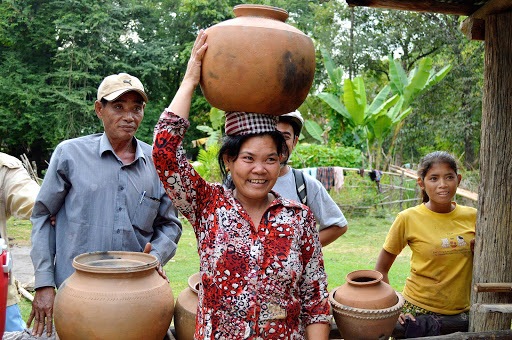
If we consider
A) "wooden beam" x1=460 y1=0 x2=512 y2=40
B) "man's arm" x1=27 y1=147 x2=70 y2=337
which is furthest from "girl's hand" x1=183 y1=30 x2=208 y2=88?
"wooden beam" x1=460 y1=0 x2=512 y2=40

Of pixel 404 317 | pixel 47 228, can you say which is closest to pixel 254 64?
pixel 47 228

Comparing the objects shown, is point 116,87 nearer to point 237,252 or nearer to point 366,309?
point 237,252

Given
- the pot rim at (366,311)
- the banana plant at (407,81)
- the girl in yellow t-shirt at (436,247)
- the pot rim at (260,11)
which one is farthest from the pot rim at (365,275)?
the banana plant at (407,81)

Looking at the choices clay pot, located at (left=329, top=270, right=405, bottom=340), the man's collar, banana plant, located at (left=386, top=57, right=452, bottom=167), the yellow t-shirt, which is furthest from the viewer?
banana plant, located at (left=386, top=57, right=452, bottom=167)

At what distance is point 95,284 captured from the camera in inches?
90.4

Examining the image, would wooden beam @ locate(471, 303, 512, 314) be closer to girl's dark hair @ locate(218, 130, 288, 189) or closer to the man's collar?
girl's dark hair @ locate(218, 130, 288, 189)

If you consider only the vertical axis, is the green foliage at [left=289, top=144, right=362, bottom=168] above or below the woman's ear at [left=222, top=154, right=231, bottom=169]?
below

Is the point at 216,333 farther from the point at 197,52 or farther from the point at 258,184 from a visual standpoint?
the point at 197,52

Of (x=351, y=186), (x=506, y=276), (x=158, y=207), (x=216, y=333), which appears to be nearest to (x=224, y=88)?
(x=216, y=333)

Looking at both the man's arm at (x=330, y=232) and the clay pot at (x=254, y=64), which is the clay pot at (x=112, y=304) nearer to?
the clay pot at (x=254, y=64)

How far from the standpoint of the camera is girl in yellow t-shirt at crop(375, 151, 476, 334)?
3.37 meters

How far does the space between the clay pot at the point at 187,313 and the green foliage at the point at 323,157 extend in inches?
420

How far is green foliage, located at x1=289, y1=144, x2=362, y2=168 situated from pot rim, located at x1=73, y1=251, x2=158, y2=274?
425 inches

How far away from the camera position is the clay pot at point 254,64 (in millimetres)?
1979
